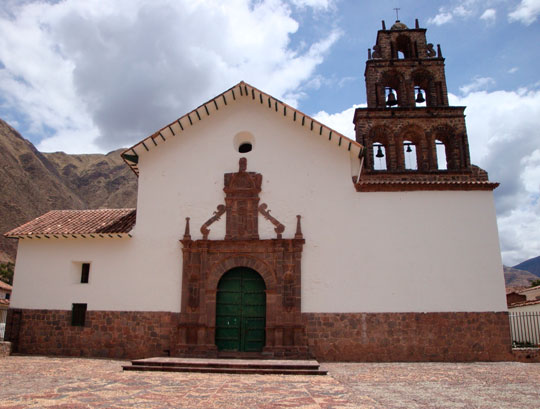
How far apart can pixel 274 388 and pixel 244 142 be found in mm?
8409

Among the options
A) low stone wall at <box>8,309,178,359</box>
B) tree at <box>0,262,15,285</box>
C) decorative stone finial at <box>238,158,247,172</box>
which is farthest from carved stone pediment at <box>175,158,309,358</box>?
tree at <box>0,262,15,285</box>

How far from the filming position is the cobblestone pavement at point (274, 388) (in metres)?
5.82

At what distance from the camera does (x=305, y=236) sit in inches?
494

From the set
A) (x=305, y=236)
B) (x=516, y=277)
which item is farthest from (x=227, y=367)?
(x=516, y=277)

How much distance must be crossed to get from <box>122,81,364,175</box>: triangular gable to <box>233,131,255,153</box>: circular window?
1.07m

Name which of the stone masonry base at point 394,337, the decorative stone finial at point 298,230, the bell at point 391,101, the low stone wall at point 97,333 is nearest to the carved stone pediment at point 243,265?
the decorative stone finial at point 298,230

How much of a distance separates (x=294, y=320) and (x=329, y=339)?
41.3 inches

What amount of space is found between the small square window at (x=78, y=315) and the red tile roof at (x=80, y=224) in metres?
2.21

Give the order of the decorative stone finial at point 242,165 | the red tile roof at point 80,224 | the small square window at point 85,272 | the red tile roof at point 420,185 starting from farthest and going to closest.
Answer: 1. the small square window at point 85,272
2. the red tile roof at point 80,224
3. the decorative stone finial at point 242,165
4. the red tile roof at point 420,185

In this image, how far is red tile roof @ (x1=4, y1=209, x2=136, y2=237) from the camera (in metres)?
13.5

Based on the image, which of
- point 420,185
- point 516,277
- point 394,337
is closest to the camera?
point 394,337

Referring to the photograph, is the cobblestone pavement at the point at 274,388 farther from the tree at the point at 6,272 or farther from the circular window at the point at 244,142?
the tree at the point at 6,272

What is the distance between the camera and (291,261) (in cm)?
1228

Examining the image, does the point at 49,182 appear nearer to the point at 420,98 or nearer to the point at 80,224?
the point at 80,224
